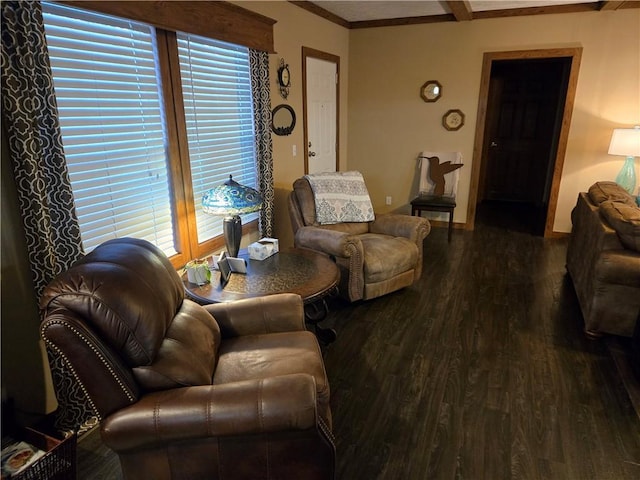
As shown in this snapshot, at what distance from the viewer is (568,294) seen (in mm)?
3332

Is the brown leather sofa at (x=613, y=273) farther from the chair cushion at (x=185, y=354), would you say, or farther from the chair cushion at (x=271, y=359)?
the chair cushion at (x=185, y=354)

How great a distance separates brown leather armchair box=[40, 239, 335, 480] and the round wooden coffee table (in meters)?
0.55

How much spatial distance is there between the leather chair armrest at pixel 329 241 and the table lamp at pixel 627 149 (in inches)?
118

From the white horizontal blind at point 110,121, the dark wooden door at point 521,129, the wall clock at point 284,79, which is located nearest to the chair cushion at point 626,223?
the wall clock at point 284,79

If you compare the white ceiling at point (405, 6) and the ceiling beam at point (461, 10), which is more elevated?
the white ceiling at point (405, 6)

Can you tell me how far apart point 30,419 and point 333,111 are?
4.19m

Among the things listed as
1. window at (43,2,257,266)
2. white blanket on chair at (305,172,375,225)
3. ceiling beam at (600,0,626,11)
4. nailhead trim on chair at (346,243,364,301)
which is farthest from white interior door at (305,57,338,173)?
ceiling beam at (600,0,626,11)

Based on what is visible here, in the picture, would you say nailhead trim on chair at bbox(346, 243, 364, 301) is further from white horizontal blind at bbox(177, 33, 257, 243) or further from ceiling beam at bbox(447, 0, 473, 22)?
ceiling beam at bbox(447, 0, 473, 22)

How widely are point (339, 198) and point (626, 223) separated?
199 cm

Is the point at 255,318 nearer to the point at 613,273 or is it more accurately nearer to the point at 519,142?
the point at 613,273

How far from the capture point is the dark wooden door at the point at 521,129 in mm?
6066

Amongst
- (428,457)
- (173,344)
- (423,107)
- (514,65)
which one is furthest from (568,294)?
(514,65)

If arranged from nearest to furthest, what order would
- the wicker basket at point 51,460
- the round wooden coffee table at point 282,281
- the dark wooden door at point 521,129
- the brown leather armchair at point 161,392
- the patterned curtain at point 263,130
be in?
the brown leather armchair at point 161,392 → the wicker basket at point 51,460 → the round wooden coffee table at point 282,281 → the patterned curtain at point 263,130 → the dark wooden door at point 521,129

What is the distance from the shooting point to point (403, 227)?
3428mm
